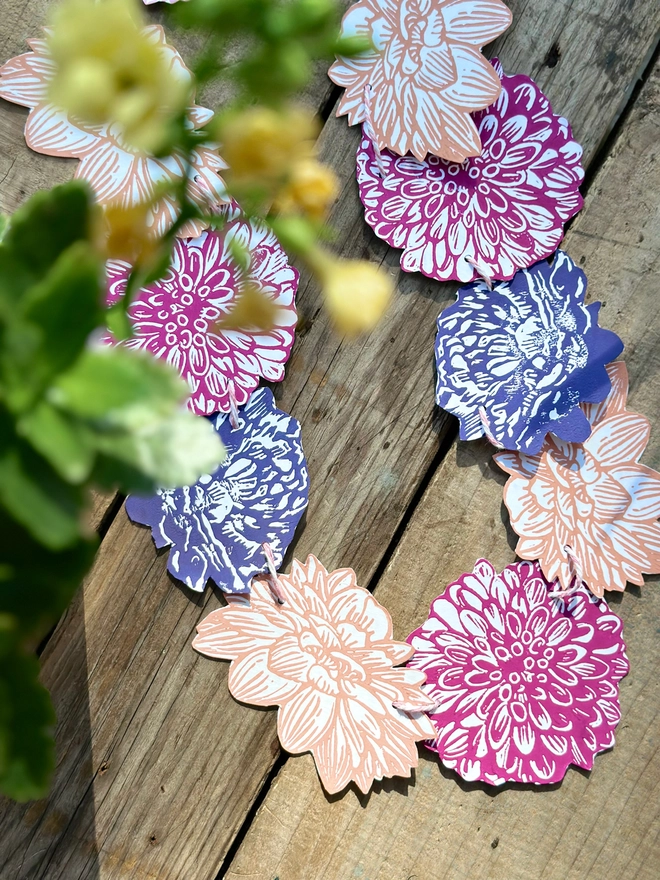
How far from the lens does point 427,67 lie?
1.88ft

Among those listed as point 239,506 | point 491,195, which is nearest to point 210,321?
point 239,506

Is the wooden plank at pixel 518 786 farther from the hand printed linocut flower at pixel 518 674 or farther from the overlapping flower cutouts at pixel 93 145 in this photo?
the overlapping flower cutouts at pixel 93 145

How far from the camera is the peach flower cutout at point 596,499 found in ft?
1.88

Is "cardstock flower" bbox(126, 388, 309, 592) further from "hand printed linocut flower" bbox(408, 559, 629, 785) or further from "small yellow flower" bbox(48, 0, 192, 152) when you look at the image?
"small yellow flower" bbox(48, 0, 192, 152)

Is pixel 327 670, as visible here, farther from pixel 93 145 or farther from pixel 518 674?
pixel 93 145

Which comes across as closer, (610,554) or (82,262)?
(82,262)

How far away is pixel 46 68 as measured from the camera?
0.58 metres

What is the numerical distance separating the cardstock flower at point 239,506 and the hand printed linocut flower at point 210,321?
24mm

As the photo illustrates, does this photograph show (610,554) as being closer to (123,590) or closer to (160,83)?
(123,590)

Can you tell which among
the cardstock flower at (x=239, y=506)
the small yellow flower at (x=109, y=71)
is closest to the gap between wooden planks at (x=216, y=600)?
the cardstock flower at (x=239, y=506)

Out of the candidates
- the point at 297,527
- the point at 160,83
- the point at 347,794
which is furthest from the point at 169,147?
the point at 347,794

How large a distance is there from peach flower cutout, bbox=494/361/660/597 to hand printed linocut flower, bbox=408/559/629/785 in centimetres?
3

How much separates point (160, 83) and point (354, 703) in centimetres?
48

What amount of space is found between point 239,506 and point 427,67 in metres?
0.39
